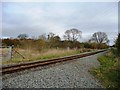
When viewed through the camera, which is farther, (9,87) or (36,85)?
(36,85)

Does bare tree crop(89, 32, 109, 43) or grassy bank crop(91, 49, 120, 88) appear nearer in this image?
grassy bank crop(91, 49, 120, 88)

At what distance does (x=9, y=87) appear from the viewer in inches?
273

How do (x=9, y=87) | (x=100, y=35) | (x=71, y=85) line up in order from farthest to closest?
(x=100, y=35)
(x=71, y=85)
(x=9, y=87)

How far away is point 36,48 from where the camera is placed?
29.2 m

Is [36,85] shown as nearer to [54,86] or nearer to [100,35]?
[54,86]

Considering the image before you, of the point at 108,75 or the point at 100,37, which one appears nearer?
the point at 108,75

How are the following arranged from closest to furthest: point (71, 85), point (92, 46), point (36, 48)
A: point (71, 85) < point (36, 48) < point (92, 46)

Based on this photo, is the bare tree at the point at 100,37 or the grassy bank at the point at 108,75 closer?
the grassy bank at the point at 108,75

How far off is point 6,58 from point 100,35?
A: 381ft

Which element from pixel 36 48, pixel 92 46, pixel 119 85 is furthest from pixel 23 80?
pixel 92 46

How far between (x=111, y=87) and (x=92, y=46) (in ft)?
291

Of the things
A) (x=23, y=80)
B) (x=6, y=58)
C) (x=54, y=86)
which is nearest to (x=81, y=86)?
(x=54, y=86)

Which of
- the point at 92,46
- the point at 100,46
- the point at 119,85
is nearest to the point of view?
the point at 119,85

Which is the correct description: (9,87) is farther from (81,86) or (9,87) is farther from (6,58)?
(6,58)
